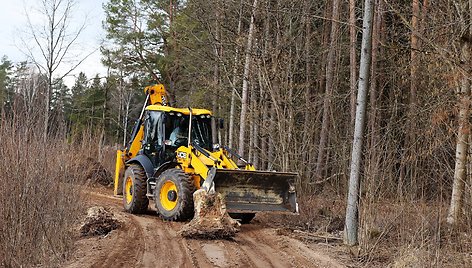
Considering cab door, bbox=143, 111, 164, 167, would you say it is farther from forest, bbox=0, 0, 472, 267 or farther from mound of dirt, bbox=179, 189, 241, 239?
mound of dirt, bbox=179, 189, 241, 239

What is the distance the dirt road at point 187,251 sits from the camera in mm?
7414

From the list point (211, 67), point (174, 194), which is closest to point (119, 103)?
point (211, 67)

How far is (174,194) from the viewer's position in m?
10.9

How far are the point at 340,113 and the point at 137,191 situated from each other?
391 inches

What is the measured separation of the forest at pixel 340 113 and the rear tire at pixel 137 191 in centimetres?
155

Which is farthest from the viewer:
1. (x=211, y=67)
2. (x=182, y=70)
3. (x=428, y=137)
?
(x=182, y=70)

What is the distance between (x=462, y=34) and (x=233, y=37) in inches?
332

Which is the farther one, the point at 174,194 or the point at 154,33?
the point at 154,33

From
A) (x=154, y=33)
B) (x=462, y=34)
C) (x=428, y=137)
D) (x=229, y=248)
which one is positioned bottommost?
(x=229, y=248)

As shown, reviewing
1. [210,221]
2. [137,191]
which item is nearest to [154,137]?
[137,191]

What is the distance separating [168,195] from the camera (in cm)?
1106

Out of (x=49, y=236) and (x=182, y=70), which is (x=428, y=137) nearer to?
(x=49, y=236)

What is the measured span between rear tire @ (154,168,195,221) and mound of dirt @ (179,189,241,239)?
0.77 meters

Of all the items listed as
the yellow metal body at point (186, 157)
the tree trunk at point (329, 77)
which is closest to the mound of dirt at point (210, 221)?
the yellow metal body at point (186, 157)
